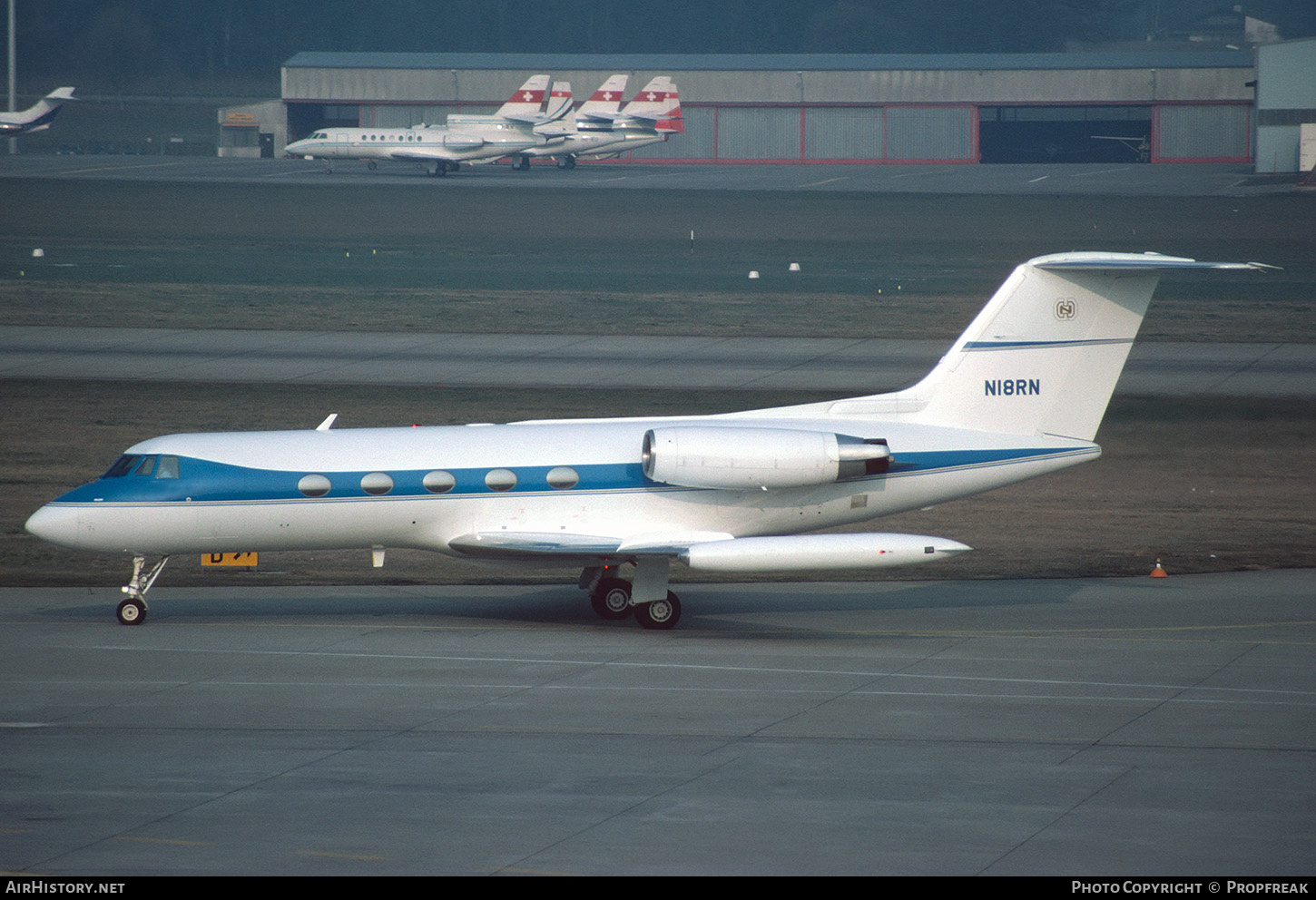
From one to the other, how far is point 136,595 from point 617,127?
3990 inches

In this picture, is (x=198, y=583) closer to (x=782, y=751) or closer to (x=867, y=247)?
(x=782, y=751)

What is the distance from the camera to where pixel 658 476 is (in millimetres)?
22266

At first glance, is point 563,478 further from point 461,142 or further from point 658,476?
point 461,142

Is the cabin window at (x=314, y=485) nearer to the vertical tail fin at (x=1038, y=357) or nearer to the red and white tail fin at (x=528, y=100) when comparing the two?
the vertical tail fin at (x=1038, y=357)

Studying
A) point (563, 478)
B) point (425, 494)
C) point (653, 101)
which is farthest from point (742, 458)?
point (653, 101)

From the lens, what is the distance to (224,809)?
14922mm

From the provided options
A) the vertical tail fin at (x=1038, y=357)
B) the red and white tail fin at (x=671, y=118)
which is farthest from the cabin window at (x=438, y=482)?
the red and white tail fin at (x=671, y=118)

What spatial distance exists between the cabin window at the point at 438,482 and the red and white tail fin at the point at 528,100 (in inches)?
3938

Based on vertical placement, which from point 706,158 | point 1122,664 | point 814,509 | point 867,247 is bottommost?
point 1122,664

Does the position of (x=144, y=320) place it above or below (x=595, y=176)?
below

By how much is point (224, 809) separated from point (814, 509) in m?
10.8

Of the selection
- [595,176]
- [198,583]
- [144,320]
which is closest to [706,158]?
[595,176]
